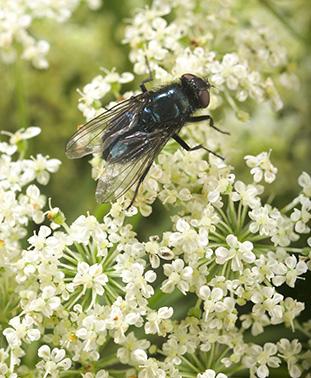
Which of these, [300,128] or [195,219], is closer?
[195,219]

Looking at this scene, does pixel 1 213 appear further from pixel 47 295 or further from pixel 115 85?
pixel 115 85

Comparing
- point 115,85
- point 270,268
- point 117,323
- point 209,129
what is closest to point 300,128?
point 209,129

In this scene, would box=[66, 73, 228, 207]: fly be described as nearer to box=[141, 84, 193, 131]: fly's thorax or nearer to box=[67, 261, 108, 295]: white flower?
box=[141, 84, 193, 131]: fly's thorax

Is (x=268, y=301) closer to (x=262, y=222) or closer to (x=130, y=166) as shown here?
(x=262, y=222)

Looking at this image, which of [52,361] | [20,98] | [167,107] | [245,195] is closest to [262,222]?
[245,195]

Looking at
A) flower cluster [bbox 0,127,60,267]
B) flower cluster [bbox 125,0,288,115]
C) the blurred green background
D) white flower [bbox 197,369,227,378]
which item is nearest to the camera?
white flower [bbox 197,369,227,378]

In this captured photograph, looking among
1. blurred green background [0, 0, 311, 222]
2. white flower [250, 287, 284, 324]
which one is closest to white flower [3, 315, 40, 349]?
white flower [250, 287, 284, 324]

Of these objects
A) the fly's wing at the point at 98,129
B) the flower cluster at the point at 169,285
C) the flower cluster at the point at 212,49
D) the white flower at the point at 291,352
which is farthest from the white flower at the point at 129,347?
the flower cluster at the point at 212,49
